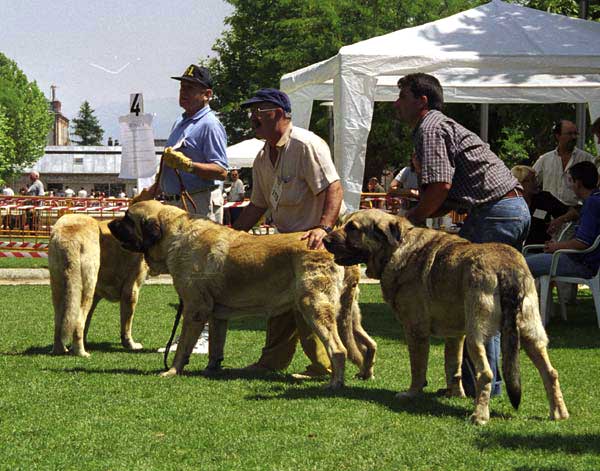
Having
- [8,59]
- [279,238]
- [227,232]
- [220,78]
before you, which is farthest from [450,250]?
[8,59]

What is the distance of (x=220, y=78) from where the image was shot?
52969 mm

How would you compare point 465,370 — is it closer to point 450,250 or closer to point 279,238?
point 450,250

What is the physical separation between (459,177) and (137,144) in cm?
560

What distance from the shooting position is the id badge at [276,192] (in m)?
7.21

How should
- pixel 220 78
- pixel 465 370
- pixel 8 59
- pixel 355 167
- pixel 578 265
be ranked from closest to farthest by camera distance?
pixel 465 370
pixel 578 265
pixel 355 167
pixel 220 78
pixel 8 59

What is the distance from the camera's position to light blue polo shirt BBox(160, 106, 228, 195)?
7.78 metres

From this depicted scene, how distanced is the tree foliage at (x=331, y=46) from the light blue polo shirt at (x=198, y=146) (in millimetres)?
23758

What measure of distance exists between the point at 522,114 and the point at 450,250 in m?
23.6

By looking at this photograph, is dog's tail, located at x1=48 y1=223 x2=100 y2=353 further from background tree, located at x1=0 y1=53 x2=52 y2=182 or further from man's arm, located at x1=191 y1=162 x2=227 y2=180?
background tree, located at x1=0 y1=53 x2=52 y2=182

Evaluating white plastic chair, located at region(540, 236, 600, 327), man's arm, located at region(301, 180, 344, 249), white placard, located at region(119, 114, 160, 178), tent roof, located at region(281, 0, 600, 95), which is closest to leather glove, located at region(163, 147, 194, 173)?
man's arm, located at region(301, 180, 344, 249)

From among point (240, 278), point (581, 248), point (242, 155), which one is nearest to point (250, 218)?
point (240, 278)

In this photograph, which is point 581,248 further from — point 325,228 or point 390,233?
point 390,233

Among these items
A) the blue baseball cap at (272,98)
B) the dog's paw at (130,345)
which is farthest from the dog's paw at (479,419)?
the dog's paw at (130,345)

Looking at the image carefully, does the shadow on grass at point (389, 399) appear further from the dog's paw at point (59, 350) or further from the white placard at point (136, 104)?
the white placard at point (136, 104)
